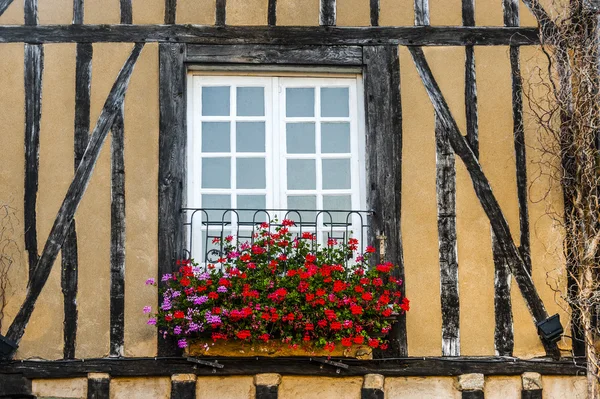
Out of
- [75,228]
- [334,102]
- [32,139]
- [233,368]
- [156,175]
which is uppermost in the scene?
[334,102]

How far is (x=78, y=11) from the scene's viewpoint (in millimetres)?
7320

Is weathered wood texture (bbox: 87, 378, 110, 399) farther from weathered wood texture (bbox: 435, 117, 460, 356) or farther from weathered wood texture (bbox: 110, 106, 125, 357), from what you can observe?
weathered wood texture (bbox: 435, 117, 460, 356)

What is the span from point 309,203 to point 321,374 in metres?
1.14

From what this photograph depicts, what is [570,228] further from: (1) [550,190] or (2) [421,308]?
(2) [421,308]

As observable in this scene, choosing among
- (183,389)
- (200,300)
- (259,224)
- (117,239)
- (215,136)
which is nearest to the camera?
(200,300)

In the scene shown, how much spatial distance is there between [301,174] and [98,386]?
1884 mm

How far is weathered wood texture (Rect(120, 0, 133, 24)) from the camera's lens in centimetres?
732

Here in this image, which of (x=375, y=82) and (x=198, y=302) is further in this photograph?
(x=375, y=82)

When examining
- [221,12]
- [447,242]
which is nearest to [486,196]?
[447,242]

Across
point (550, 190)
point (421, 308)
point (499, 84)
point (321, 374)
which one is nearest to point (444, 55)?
point (499, 84)

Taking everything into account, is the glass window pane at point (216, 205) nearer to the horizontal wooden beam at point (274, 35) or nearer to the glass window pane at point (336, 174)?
the glass window pane at point (336, 174)

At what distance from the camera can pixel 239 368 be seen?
6.90 metres

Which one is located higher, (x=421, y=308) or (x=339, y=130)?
(x=339, y=130)

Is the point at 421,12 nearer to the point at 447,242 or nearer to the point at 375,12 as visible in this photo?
the point at 375,12
